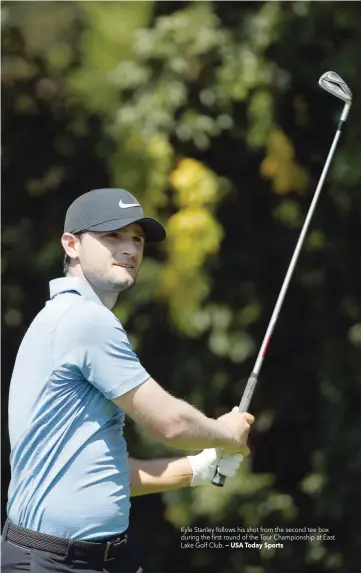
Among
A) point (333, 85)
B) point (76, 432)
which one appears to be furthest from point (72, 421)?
point (333, 85)

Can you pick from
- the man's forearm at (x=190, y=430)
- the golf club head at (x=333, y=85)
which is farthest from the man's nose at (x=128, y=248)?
the golf club head at (x=333, y=85)

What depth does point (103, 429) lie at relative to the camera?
7.19ft

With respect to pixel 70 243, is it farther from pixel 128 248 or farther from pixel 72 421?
pixel 72 421

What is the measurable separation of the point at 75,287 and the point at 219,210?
2355 millimetres

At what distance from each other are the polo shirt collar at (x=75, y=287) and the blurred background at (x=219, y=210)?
2.10 meters

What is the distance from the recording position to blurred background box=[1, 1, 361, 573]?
4406mm

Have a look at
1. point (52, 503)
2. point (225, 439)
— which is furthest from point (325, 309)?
point (52, 503)

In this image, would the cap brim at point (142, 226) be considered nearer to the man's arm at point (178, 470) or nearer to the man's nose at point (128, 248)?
the man's nose at point (128, 248)

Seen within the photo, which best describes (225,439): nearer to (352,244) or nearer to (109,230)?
(109,230)

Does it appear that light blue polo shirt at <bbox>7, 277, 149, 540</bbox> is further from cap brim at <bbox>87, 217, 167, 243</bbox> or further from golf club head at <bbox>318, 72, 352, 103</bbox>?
golf club head at <bbox>318, 72, 352, 103</bbox>

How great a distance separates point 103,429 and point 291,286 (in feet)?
8.48

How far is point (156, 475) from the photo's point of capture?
8.51 feet

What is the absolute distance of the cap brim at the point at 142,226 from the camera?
7.57 ft

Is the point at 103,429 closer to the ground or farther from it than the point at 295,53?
closer to the ground
